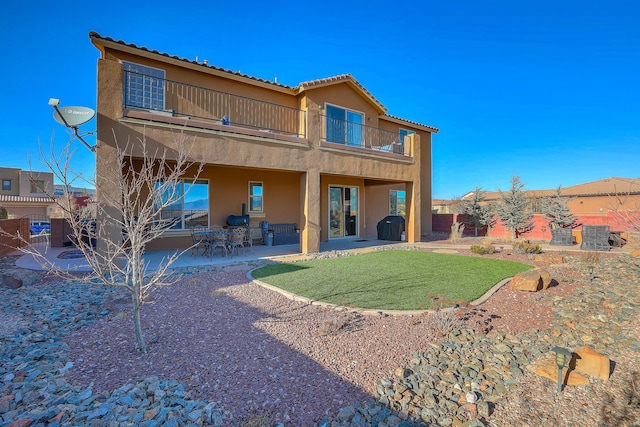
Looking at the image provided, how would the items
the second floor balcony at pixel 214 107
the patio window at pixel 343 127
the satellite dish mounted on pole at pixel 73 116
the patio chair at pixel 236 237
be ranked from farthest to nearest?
the patio window at pixel 343 127 < the patio chair at pixel 236 237 < the second floor balcony at pixel 214 107 < the satellite dish mounted on pole at pixel 73 116

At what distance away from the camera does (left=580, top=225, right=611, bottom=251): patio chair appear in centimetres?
1190

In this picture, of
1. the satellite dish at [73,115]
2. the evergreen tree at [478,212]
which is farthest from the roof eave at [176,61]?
the evergreen tree at [478,212]

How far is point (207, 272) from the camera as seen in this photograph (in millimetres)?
7879

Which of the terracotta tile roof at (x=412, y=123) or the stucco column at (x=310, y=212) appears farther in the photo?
the terracotta tile roof at (x=412, y=123)

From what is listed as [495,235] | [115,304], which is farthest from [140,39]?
[495,235]

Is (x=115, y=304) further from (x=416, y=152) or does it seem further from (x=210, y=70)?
(x=416, y=152)

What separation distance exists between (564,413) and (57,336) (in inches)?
247

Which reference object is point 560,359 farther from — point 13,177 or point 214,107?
point 13,177

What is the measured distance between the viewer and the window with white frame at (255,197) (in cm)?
1301

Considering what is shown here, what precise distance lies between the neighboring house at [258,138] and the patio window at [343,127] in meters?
0.05

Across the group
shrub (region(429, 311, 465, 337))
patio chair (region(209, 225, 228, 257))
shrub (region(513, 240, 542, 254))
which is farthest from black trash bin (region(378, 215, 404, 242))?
shrub (region(429, 311, 465, 337))

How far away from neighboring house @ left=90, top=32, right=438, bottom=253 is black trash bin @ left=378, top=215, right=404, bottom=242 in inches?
21.2

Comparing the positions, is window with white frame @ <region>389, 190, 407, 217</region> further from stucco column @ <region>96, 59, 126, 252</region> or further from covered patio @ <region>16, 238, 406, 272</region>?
stucco column @ <region>96, 59, 126, 252</region>

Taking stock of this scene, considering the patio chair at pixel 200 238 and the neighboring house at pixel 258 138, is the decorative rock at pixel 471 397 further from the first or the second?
the patio chair at pixel 200 238
